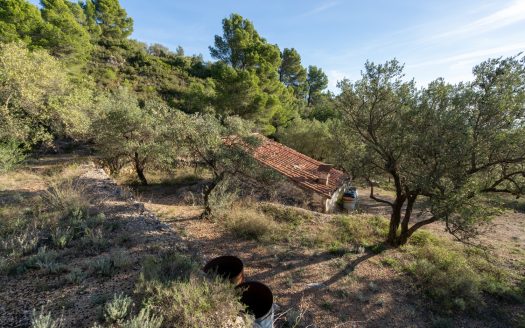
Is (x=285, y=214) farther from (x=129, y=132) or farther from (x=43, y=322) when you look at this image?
(x=129, y=132)

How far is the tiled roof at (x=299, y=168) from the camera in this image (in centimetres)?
1540

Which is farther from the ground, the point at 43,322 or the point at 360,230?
the point at 43,322

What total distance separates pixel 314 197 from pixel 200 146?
8695 millimetres

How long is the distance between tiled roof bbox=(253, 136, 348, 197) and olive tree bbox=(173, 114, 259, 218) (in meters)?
6.11

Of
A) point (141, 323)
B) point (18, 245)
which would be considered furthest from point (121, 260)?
point (18, 245)

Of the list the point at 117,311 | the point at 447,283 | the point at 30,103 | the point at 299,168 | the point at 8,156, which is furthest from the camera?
the point at 299,168

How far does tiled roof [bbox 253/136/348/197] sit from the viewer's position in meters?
15.4

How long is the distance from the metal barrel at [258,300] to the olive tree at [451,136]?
4852mm

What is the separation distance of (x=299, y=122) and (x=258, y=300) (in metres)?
22.1

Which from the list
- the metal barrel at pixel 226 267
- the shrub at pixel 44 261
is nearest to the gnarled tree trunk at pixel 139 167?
the shrub at pixel 44 261

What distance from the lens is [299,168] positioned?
16.9 metres

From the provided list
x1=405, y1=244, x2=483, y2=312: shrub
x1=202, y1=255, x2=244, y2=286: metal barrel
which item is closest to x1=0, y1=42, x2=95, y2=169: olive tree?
x1=202, y1=255, x2=244, y2=286: metal barrel

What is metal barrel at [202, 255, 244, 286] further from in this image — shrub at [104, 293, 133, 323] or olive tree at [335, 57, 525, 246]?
olive tree at [335, 57, 525, 246]

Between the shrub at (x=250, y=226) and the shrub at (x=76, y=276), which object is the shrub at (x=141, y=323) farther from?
the shrub at (x=250, y=226)
